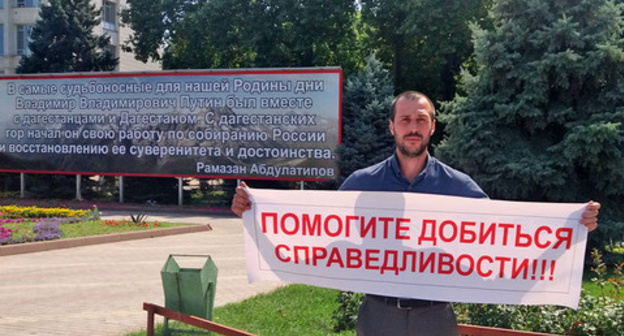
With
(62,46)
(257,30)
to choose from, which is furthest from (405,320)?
(62,46)

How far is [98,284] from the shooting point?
1030 centimetres

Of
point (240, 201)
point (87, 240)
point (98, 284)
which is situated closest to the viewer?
point (240, 201)

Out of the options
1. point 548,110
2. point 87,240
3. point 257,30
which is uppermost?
point 257,30

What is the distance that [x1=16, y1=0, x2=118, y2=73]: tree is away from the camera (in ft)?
131

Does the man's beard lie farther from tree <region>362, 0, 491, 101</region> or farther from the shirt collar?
tree <region>362, 0, 491, 101</region>

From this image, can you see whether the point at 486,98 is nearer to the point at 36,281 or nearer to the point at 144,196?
Result: the point at 36,281

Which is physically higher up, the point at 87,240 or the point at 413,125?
the point at 413,125

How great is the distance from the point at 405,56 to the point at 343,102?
714cm

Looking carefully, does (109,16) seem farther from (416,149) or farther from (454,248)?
(416,149)

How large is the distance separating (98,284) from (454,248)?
7.40 meters

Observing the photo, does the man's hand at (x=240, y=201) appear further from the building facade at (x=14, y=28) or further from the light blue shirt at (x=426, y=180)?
the building facade at (x=14, y=28)

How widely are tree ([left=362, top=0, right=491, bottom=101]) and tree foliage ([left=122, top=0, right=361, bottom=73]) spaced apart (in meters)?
1.43

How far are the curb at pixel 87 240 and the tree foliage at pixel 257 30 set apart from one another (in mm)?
13810

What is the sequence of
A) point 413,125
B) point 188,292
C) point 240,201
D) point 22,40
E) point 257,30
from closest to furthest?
point 413,125, point 240,201, point 188,292, point 257,30, point 22,40
